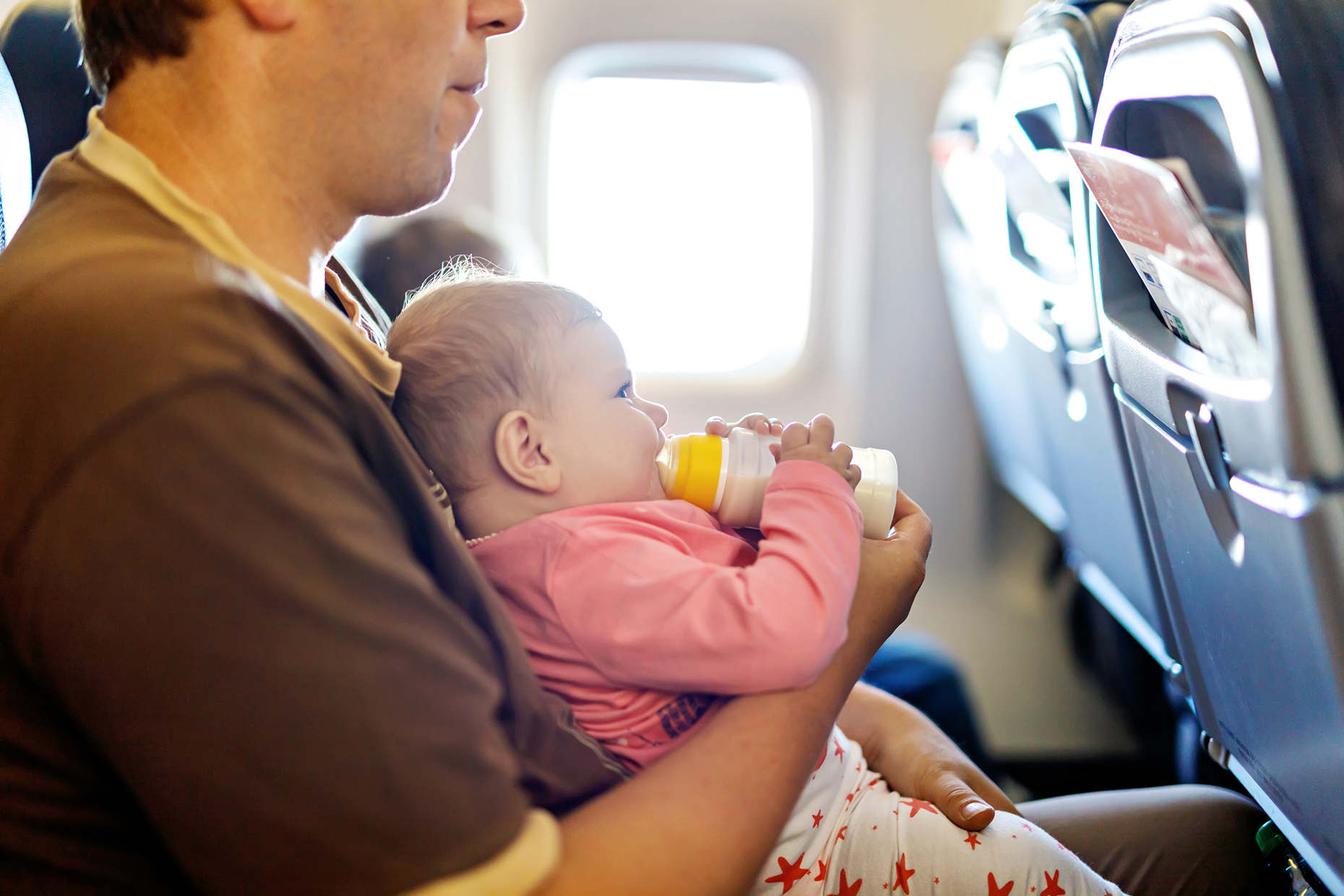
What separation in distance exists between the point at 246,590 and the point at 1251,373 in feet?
2.51

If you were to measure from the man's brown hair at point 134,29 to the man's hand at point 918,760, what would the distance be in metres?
0.99

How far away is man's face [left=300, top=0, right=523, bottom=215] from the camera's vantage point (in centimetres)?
82

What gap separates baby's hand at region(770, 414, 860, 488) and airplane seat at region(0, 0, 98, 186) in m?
0.95

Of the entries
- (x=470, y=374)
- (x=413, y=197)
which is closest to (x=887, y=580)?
(x=470, y=374)

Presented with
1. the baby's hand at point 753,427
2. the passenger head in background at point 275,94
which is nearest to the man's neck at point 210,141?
the passenger head in background at point 275,94

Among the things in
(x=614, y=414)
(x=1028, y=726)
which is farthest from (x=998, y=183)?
(x=1028, y=726)

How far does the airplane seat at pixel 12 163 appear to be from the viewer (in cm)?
99

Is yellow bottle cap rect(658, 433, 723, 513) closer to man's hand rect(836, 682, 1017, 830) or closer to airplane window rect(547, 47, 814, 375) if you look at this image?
man's hand rect(836, 682, 1017, 830)

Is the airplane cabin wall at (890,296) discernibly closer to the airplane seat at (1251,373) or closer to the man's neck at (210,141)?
the airplane seat at (1251,373)

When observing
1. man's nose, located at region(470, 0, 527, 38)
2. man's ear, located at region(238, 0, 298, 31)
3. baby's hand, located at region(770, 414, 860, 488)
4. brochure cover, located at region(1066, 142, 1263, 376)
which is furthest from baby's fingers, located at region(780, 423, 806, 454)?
man's ear, located at region(238, 0, 298, 31)

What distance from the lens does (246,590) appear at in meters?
0.57

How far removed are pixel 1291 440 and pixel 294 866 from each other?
0.74 meters

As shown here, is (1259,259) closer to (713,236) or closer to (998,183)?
(998,183)

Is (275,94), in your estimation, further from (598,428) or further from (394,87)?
(598,428)
